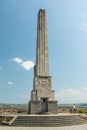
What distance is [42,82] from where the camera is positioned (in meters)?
25.5

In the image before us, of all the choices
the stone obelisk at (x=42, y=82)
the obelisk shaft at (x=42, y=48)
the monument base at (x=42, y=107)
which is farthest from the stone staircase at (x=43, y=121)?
the obelisk shaft at (x=42, y=48)

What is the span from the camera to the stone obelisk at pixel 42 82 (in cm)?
2402

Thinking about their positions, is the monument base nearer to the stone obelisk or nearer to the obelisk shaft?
the stone obelisk

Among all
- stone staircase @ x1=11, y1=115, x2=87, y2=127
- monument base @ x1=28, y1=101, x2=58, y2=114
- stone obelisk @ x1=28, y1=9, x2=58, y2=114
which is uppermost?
stone obelisk @ x1=28, y1=9, x2=58, y2=114

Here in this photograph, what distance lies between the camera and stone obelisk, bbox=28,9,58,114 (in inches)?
945

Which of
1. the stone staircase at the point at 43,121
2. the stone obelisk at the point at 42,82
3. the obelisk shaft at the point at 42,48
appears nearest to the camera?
the stone staircase at the point at 43,121

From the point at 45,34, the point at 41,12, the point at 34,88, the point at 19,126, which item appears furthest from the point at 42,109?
the point at 41,12

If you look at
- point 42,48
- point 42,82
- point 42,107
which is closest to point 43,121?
point 42,107

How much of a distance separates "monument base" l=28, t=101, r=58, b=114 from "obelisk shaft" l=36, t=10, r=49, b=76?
3355 millimetres

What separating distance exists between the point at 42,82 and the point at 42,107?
2892 mm

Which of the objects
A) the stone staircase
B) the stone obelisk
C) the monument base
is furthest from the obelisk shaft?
the stone staircase

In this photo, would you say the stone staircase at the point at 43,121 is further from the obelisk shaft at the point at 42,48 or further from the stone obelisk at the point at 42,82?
the obelisk shaft at the point at 42,48

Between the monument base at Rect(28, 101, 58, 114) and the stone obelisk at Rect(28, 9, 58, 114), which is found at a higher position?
the stone obelisk at Rect(28, 9, 58, 114)

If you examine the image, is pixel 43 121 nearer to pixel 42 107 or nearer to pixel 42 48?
pixel 42 107
